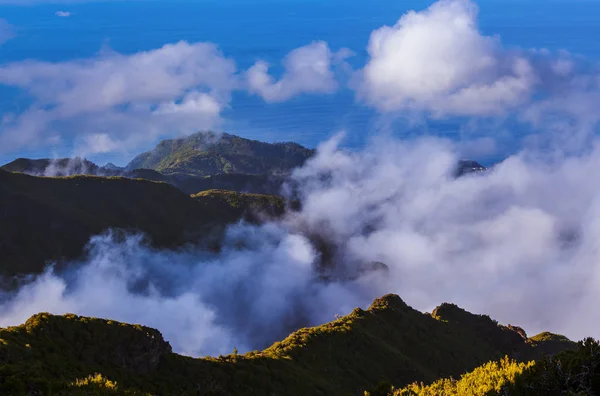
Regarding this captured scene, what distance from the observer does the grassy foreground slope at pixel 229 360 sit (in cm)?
3619

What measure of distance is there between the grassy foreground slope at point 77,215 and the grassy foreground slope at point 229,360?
97920 mm

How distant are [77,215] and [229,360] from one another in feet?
400

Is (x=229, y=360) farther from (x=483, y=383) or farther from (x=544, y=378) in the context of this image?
(x=544, y=378)

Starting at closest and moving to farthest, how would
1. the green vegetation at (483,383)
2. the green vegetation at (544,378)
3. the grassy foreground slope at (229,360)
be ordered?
the green vegetation at (544,378) → the green vegetation at (483,383) → the grassy foreground slope at (229,360)

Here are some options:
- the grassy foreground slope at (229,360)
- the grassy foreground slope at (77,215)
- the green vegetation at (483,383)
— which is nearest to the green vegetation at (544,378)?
the green vegetation at (483,383)

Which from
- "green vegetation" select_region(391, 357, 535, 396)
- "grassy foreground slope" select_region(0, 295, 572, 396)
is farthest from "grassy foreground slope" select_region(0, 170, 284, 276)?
"green vegetation" select_region(391, 357, 535, 396)

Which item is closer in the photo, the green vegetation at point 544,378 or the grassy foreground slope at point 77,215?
the green vegetation at point 544,378

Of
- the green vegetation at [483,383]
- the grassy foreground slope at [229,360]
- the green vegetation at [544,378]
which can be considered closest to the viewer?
the green vegetation at [544,378]

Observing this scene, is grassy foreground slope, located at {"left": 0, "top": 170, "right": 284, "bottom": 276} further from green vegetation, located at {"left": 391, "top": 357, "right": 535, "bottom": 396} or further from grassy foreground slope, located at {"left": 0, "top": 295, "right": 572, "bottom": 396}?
green vegetation, located at {"left": 391, "top": 357, "right": 535, "bottom": 396}

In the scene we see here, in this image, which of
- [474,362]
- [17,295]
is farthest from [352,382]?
[17,295]

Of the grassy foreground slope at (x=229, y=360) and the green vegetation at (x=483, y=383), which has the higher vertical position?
the grassy foreground slope at (x=229, y=360)

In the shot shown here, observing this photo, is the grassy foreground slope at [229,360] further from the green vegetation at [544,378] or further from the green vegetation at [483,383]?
the green vegetation at [544,378]

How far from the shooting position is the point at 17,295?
464 feet

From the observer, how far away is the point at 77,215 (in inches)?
6304
